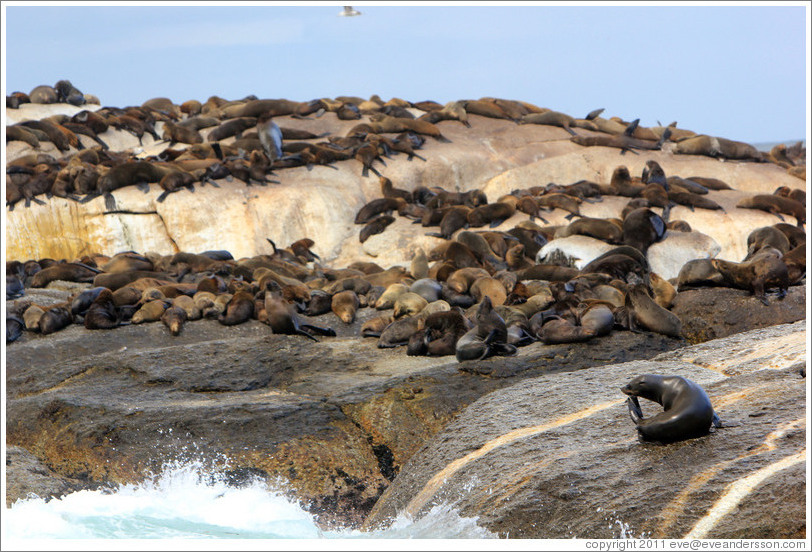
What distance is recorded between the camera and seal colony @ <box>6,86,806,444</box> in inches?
342

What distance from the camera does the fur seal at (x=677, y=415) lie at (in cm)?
453

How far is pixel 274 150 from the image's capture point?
1972 cm

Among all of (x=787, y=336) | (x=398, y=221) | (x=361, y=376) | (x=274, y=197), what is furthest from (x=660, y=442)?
(x=274, y=197)

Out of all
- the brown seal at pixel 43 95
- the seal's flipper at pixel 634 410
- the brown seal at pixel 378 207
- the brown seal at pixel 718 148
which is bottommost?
the seal's flipper at pixel 634 410

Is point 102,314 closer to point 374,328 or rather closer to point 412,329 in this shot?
point 374,328

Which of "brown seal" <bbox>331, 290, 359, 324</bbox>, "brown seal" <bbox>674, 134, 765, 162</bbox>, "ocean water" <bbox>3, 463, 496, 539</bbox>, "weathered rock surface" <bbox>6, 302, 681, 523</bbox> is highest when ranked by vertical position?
"brown seal" <bbox>674, 134, 765, 162</bbox>

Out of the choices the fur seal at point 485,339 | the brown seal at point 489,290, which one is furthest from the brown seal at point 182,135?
the fur seal at point 485,339

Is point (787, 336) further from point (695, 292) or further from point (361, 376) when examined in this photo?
point (361, 376)

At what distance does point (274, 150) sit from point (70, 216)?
4806mm

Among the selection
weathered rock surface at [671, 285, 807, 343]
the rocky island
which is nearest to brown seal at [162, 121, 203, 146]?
the rocky island

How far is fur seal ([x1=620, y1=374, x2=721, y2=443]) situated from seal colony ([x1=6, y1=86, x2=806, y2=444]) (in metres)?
2.89

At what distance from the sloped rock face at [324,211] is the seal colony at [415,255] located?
0.28 m

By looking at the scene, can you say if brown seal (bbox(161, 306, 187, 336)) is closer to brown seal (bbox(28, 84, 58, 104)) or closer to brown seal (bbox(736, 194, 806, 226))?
brown seal (bbox(736, 194, 806, 226))

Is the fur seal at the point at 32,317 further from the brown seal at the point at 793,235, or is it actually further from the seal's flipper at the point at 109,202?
the brown seal at the point at 793,235
